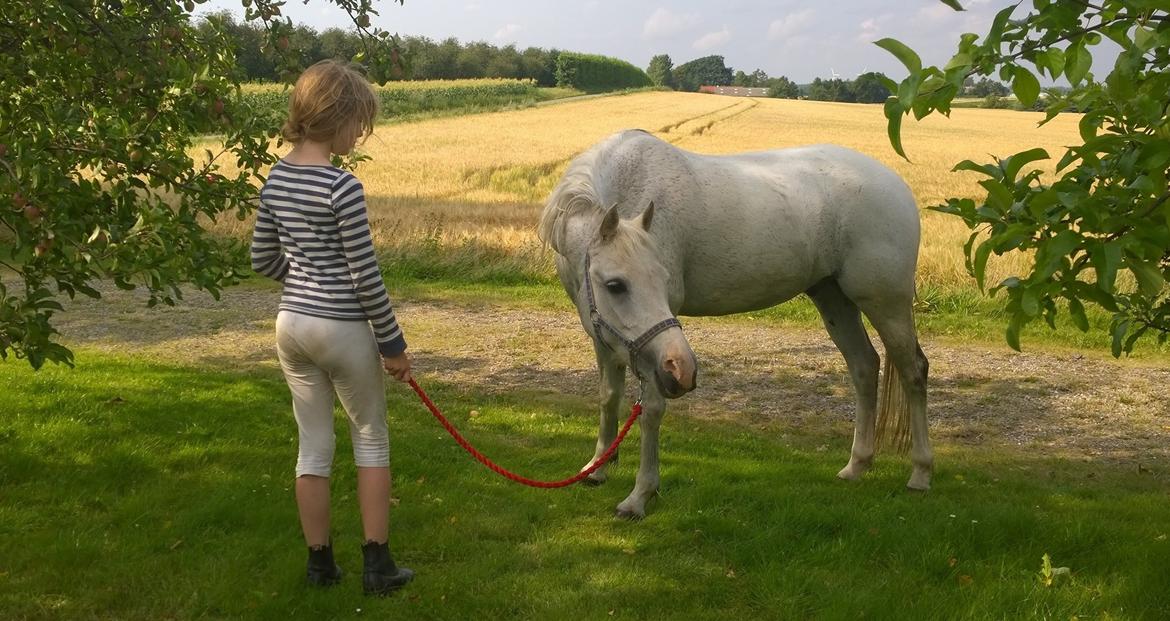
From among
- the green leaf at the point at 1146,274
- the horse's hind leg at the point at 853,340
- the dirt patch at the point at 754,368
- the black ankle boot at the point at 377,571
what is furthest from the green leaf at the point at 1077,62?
the dirt patch at the point at 754,368

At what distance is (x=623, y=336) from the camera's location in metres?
4.48

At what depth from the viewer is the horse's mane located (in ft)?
16.1

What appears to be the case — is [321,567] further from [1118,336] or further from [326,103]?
[1118,336]

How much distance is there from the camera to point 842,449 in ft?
23.4

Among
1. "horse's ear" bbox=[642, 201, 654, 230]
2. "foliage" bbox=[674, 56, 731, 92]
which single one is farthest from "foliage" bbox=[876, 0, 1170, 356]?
"foliage" bbox=[674, 56, 731, 92]

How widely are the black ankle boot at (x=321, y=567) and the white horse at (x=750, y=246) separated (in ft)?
5.42

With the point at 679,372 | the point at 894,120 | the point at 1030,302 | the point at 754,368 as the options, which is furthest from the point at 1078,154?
the point at 754,368

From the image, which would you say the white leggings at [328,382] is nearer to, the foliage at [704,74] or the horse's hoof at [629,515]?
the horse's hoof at [629,515]

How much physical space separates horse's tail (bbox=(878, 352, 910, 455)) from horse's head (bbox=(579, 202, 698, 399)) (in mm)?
2415

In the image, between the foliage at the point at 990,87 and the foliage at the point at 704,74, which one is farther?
the foliage at the point at 704,74

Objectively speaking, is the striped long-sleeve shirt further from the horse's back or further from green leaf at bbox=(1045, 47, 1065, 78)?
green leaf at bbox=(1045, 47, 1065, 78)

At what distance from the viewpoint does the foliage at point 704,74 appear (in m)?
141

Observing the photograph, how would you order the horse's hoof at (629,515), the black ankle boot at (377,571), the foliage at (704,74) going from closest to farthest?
1. the black ankle boot at (377,571)
2. the horse's hoof at (629,515)
3. the foliage at (704,74)

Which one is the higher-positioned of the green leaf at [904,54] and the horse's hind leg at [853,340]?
the green leaf at [904,54]
